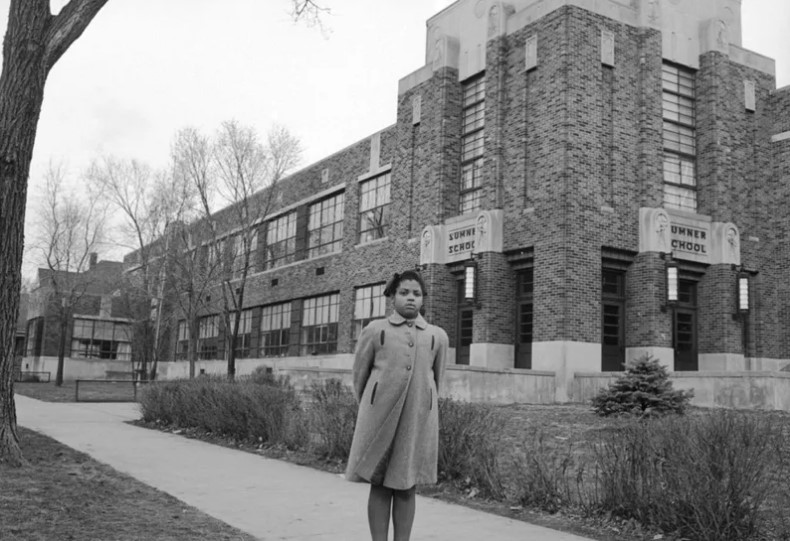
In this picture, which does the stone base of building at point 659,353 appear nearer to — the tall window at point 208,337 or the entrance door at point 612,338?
the entrance door at point 612,338

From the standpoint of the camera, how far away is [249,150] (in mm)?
30688

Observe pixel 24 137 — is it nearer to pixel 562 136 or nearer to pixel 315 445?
pixel 315 445

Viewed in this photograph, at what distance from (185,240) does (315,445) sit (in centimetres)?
2348

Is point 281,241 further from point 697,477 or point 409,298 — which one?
point 409,298

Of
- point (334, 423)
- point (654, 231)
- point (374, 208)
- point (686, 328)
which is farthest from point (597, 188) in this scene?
point (334, 423)

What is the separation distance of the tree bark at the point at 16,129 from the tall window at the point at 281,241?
90.9 ft

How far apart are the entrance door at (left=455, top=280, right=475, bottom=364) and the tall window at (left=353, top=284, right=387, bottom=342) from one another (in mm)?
4134

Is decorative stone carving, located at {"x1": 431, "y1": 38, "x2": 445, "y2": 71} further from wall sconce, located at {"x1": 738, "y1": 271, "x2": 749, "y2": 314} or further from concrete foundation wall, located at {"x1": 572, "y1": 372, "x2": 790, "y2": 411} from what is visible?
concrete foundation wall, located at {"x1": 572, "y1": 372, "x2": 790, "y2": 411}

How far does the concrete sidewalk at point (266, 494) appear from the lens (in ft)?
21.4

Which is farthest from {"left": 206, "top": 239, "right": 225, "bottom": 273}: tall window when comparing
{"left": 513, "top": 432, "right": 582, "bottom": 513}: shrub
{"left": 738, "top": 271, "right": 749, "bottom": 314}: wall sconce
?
{"left": 513, "top": 432, "right": 582, "bottom": 513}: shrub

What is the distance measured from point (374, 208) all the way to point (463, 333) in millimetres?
7827

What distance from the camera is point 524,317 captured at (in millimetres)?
23500

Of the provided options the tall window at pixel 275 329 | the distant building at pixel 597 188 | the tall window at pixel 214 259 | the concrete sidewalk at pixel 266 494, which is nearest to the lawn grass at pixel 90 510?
the concrete sidewalk at pixel 266 494

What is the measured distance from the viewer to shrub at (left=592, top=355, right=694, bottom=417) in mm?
14734
